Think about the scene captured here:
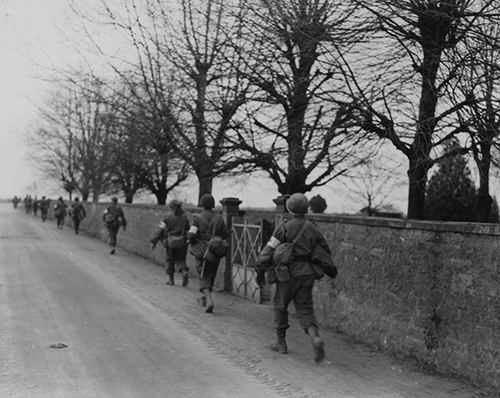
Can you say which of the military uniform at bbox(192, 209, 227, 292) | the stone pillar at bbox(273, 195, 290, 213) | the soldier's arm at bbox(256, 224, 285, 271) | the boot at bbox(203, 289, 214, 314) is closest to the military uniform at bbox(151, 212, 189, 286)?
A: the military uniform at bbox(192, 209, 227, 292)

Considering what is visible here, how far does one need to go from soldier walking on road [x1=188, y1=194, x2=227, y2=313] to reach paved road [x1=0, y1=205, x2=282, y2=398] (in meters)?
0.88

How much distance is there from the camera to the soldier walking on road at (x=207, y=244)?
10.7 meters

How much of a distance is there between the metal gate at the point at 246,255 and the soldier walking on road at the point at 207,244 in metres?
1.32

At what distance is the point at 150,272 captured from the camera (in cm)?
1712

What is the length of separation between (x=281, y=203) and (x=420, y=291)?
4221 mm

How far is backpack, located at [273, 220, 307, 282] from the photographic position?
7535 mm

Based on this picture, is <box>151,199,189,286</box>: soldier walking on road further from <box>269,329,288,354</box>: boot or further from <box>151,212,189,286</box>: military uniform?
<box>269,329,288,354</box>: boot

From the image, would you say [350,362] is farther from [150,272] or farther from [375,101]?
[150,272]

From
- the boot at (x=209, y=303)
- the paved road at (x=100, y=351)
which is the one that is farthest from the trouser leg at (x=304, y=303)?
the boot at (x=209, y=303)

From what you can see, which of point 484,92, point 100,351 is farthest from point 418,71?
point 100,351

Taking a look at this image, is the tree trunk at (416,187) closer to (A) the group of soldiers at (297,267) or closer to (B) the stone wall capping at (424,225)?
(B) the stone wall capping at (424,225)

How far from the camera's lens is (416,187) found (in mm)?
12211

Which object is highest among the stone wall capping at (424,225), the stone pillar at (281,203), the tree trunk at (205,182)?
the tree trunk at (205,182)

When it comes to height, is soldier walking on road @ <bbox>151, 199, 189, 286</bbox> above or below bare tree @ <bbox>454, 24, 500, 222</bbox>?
below
